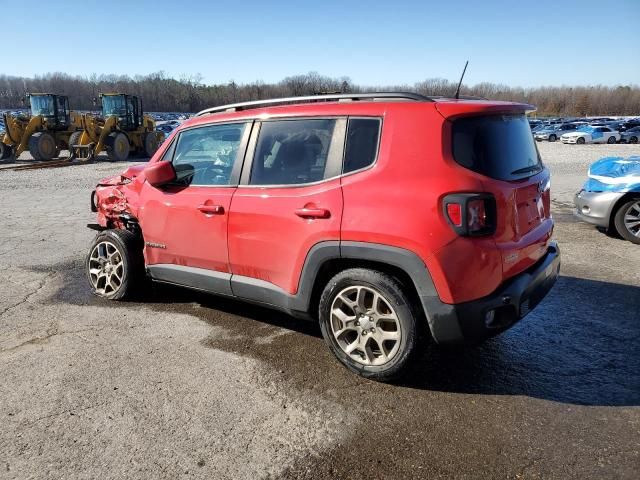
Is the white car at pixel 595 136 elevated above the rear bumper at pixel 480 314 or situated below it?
above

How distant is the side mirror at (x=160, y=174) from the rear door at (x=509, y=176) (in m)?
2.35

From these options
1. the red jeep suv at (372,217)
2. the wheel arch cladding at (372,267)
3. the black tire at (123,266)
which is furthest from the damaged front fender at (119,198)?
the wheel arch cladding at (372,267)

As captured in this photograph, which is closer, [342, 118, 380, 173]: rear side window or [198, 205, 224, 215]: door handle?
[342, 118, 380, 173]: rear side window

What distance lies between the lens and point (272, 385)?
10.5 feet

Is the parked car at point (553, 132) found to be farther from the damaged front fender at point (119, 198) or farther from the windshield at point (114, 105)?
the damaged front fender at point (119, 198)

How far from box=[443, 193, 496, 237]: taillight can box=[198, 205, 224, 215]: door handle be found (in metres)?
1.76

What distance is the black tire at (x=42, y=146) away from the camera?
21.6 m

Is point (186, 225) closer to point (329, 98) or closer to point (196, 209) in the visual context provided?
point (196, 209)

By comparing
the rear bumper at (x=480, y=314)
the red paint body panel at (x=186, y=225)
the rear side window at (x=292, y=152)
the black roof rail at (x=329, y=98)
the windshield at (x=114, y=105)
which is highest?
the windshield at (x=114, y=105)

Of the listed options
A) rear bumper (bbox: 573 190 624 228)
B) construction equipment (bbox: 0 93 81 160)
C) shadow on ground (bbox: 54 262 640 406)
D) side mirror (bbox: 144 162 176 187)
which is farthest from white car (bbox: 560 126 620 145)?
side mirror (bbox: 144 162 176 187)

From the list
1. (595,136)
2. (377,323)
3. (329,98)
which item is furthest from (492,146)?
(595,136)

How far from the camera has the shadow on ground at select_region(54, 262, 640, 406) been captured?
3129 mm

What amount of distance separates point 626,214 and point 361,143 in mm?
5203

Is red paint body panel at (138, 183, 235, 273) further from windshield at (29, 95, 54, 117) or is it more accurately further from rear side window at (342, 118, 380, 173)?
windshield at (29, 95, 54, 117)
